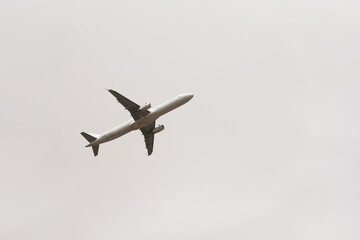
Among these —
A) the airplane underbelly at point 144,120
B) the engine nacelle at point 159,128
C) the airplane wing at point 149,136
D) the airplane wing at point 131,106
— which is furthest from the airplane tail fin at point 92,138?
the engine nacelle at point 159,128

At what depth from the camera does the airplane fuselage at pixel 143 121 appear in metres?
158

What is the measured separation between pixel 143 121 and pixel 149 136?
732 inches

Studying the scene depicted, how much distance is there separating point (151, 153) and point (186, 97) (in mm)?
28546

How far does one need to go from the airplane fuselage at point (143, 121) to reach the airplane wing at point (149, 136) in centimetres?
1545

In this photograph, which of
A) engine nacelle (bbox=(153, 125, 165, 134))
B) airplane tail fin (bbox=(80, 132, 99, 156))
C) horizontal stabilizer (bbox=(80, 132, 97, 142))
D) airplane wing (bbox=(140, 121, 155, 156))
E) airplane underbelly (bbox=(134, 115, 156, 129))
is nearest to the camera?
airplane underbelly (bbox=(134, 115, 156, 129))

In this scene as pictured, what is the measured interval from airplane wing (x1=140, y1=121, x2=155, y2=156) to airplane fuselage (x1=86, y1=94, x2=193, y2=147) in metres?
15.4

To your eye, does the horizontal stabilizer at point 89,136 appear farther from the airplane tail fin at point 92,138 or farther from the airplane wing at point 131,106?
the airplane wing at point 131,106

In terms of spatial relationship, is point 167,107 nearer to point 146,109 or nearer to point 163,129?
point 146,109

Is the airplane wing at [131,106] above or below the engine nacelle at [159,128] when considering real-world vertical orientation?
above

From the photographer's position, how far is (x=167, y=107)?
520 ft

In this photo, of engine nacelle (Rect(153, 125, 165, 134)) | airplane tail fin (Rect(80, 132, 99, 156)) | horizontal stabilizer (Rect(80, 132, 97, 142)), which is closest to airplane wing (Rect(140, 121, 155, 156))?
engine nacelle (Rect(153, 125, 165, 134))

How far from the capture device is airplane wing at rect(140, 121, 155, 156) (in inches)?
7077

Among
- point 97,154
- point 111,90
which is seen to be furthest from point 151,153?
point 111,90

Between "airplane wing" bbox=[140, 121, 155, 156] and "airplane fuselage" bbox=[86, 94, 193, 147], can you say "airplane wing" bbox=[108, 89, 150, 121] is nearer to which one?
"airplane fuselage" bbox=[86, 94, 193, 147]
